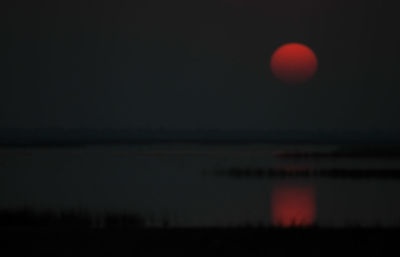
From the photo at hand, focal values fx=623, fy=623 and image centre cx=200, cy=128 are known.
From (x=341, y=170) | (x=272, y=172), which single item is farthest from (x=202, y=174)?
(x=341, y=170)

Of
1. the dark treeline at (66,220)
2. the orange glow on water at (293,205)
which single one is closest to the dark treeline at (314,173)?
the orange glow on water at (293,205)

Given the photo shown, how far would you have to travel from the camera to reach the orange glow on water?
25.4m

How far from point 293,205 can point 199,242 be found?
712 inches

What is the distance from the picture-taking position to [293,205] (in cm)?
3045

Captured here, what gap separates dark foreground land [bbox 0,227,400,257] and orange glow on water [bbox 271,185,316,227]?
28.4 ft

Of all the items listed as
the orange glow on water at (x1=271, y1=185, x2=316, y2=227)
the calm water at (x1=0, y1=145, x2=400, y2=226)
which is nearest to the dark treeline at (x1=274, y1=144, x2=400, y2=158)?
the calm water at (x1=0, y1=145, x2=400, y2=226)

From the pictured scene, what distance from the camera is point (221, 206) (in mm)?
28750

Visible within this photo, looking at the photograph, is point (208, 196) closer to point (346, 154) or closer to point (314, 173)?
point (314, 173)

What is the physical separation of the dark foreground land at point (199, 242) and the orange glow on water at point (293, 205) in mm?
8666

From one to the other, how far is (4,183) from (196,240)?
29970 mm

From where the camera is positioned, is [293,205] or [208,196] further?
[208,196]

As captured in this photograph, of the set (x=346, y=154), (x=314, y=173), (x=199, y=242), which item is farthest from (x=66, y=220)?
(x=346, y=154)

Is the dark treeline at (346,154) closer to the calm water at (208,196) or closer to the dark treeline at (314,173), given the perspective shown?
the dark treeline at (314,173)

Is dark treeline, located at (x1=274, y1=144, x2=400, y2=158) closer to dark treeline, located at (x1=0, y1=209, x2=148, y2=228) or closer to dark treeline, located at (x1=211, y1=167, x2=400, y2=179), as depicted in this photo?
dark treeline, located at (x1=211, y1=167, x2=400, y2=179)
